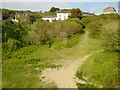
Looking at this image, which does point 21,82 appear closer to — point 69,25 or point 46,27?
point 46,27

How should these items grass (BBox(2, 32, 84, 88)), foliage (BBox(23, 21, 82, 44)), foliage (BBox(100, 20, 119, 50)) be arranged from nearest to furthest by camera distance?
1. grass (BBox(2, 32, 84, 88))
2. foliage (BBox(100, 20, 119, 50))
3. foliage (BBox(23, 21, 82, 44))

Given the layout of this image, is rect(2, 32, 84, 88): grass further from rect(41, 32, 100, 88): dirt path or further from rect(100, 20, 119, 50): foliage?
rect(100, 20, 119, 50): foliage

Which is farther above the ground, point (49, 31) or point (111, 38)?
point (49, 31)

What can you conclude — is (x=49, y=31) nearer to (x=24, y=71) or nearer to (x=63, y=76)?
(x=24, y=71)

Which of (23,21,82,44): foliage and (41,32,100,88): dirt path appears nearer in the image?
(41,32,100,88): dirt path

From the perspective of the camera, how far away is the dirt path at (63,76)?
21.5ft

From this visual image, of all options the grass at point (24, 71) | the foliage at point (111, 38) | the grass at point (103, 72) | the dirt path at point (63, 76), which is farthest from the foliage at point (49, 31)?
the foliage at point (111, 38)

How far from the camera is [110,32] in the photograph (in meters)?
7.90

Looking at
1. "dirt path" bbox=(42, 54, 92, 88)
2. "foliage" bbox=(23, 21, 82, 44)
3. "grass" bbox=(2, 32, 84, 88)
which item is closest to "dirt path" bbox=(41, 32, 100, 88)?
"dirt path" bbox=(42, 54, 92, 88)

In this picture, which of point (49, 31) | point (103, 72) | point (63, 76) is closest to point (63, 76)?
point (63, 76)

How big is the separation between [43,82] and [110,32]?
536cm

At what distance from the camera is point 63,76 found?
7.44 meters

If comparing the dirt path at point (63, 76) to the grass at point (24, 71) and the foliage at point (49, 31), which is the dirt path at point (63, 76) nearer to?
the grass at point (24, 71)

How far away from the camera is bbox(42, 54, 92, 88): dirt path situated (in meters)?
6.54
